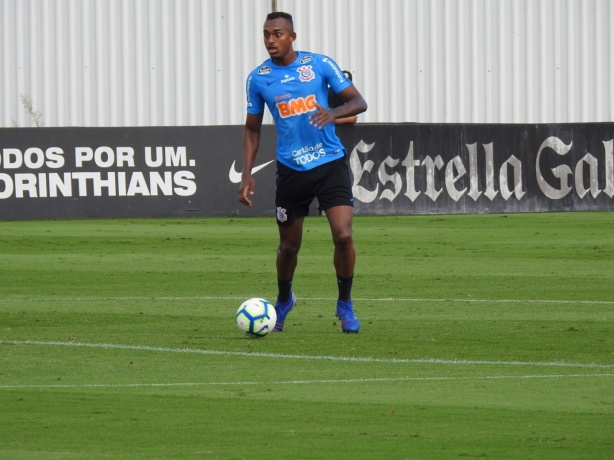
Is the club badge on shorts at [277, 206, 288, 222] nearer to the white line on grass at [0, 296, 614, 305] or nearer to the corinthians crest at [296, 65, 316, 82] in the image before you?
the corinthians crest at [296, 65, 316, 82]

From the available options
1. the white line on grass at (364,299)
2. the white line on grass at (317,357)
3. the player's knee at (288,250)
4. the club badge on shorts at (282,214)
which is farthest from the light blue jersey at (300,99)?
the white line on grass at (364,299)

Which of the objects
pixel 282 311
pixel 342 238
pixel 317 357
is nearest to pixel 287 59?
pixel 342 238

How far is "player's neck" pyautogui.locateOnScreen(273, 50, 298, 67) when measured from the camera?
9758 millimetres

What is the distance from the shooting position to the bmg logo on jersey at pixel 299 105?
9.73m

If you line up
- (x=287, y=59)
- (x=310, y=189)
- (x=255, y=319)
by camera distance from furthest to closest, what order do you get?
1. (x=310, y=189)
2. (x=287, y=59)
3. (x=255, y=319)

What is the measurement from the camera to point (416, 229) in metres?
20.8

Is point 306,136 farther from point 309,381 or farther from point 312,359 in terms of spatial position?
point 309,381

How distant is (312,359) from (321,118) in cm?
189

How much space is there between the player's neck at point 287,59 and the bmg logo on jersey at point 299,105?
0.86 ft

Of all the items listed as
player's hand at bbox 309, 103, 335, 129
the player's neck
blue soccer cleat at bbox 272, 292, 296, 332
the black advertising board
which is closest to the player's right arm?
the player's neck

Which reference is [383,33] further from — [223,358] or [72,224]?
[223,358]

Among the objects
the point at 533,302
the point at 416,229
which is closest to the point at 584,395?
the point at 533,302

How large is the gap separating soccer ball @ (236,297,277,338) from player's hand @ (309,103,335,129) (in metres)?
1.23

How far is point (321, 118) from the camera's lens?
9.58 m
